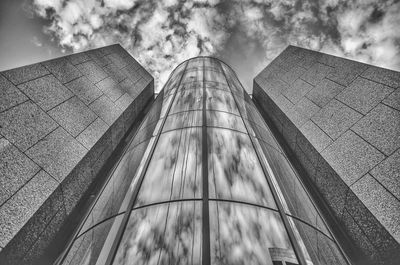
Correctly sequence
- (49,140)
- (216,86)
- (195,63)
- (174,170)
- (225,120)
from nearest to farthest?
(174,170) → (49,140) → (225,120) → (216,86) → (195,63)

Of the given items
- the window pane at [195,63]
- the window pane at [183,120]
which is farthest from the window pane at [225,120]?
the window pane at [195,63]

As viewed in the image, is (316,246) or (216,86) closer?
(316,246)

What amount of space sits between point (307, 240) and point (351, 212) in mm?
2713

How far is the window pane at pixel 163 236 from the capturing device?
3.21 metres

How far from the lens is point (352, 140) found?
655cm

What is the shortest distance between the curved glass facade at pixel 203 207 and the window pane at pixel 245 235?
0.6 inches

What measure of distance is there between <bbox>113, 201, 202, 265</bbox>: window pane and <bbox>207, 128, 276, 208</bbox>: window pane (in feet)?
2.29

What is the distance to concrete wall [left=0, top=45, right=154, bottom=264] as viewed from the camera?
475 cm

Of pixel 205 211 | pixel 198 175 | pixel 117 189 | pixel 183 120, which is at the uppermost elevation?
pixel 183 120

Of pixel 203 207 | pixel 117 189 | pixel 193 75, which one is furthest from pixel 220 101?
pixel 203 207

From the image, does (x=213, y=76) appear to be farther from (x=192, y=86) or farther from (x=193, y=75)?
(x=192, y=86)

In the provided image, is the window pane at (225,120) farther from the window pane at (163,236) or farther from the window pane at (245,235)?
the window pane at (163,236)

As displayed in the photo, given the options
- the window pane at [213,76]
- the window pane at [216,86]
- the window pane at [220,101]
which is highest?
the window pane at [213,76]

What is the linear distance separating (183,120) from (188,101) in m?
1.66
